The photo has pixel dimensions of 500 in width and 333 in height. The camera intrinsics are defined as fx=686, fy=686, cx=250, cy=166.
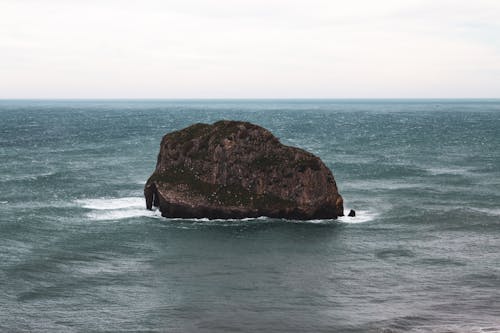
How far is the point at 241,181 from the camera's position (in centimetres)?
9325

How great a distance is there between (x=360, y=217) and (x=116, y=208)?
115 feet

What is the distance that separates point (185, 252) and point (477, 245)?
33.6 m

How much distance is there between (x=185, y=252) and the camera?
76750 mm

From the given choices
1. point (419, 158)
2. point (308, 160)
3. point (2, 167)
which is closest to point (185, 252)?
point (308, 160)

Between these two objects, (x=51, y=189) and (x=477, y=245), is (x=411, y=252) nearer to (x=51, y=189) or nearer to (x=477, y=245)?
(x=477, y=245)

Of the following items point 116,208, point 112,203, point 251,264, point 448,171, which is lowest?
point 251,264

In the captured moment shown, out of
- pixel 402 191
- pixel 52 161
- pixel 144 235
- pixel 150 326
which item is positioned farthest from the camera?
pixel 52 161

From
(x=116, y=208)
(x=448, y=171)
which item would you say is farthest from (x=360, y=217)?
(x=448, y=171)

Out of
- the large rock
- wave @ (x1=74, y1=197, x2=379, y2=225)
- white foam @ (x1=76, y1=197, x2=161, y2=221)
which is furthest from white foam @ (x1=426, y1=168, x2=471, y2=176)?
white foam @ (x1=76, y1=197, x2=161, y2=221)

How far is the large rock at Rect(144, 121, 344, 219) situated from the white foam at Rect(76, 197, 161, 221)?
7.53ft

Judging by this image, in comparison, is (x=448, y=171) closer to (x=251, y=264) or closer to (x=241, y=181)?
(x=241, y=181)

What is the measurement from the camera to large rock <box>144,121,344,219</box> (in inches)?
3590

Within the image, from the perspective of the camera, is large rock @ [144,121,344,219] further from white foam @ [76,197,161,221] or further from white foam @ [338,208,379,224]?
white foam @ [76,197,161,221]

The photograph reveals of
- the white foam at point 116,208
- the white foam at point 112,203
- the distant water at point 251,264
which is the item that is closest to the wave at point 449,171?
the distant water at point 251,264
